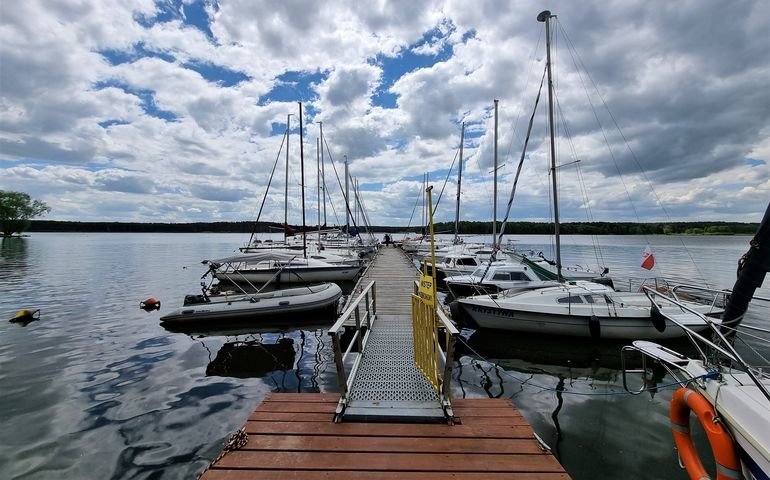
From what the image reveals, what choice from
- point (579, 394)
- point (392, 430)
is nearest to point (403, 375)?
point (392, 430)

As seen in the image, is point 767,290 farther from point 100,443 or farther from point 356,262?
point 100,443

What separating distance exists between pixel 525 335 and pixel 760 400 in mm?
8176

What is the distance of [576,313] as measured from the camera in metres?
10.7

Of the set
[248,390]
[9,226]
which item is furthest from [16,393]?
[9,226]

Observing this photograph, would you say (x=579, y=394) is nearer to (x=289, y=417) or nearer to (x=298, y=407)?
(x=298, y=407)

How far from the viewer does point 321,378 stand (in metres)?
8.60

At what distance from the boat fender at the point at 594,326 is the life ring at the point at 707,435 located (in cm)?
635

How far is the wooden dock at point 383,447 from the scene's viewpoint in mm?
3424

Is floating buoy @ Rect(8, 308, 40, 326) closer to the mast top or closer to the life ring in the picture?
the life ring

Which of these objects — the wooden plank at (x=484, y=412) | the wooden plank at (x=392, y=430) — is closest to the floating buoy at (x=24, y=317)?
the wooden plank at (x=392, y=430)

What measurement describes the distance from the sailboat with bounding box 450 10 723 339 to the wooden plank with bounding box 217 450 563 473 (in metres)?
8.00

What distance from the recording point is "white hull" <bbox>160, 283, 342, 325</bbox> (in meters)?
12.9

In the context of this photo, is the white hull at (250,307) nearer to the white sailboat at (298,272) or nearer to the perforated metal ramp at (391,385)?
the perforated metal ramp at (391,385)

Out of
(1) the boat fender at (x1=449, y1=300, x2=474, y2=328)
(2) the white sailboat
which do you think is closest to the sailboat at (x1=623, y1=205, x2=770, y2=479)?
(1) the boat fender at (x1=449, y1=300, x2=474, y2=328)
